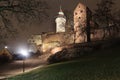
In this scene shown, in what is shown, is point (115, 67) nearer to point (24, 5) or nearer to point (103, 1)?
point (24, 5)

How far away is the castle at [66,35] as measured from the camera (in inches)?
3322

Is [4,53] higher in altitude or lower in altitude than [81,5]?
lower

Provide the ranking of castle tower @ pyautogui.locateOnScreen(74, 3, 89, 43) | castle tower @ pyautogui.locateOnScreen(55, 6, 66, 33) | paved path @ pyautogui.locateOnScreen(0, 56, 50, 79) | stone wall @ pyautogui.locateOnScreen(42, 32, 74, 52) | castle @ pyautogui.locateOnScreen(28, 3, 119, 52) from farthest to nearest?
castle tower @ pyautogui.locateOnScreen(55, 6, 66, 33), stone wall @ pyautogui.locateOnScreen(42, 32, 74, 52), castle tower @ pyautogui.locateOnScreen(74, 3, 89, 43), castle @ pyautogui.locateOnScreen(28, 3, 119, 52), paved path @ pyautogui.locateOnScreen(0, 56, 50, 79)

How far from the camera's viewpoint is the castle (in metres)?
84.4

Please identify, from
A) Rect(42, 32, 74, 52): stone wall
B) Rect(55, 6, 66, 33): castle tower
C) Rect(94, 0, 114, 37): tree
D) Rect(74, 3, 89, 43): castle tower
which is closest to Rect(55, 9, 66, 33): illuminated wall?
Rect(55, 6, 66, 33): castle tower

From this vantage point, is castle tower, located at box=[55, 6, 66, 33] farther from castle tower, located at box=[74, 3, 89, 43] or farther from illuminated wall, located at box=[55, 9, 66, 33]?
castle tower, located at box=[74, 3, 89, 43]

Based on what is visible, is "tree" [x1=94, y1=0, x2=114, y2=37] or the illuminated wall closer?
"tree" [x1=94, y1=0, x2=114, y2=37]

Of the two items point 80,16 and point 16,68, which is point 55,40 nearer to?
point 80,16

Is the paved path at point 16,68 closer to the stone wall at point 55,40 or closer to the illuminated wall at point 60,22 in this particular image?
the stone wall at point 55,40

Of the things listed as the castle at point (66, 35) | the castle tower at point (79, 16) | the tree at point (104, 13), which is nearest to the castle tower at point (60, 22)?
the castle at point (66, 35)

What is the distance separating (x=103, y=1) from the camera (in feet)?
228

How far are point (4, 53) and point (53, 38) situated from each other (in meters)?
26.9

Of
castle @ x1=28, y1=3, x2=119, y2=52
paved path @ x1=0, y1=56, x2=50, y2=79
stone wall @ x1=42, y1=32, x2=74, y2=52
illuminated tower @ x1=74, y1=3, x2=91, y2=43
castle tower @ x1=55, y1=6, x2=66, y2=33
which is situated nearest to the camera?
paved path @ x1=0, y1=56, x2=50, y2=79

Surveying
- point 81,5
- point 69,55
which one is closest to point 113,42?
point 69,55
